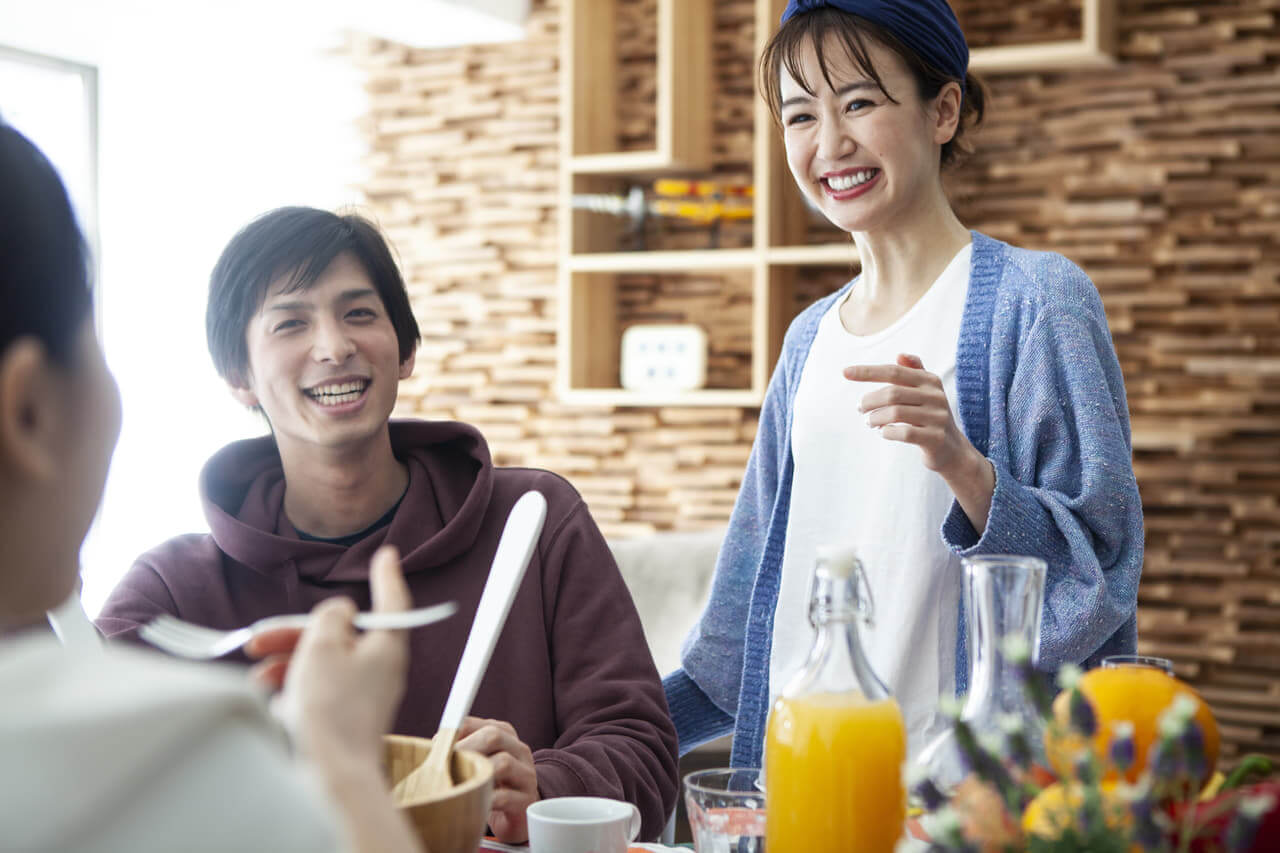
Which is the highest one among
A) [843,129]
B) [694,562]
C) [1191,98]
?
[1191,98]

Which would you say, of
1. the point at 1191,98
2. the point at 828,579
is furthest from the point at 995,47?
the point at 828,579

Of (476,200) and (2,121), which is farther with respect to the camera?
(476,200)

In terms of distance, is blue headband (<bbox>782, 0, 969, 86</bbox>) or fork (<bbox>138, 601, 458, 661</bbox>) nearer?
fork (<bbox>138, 601, 458, 661</bbox>)

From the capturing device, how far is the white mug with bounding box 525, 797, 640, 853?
3.11 ft

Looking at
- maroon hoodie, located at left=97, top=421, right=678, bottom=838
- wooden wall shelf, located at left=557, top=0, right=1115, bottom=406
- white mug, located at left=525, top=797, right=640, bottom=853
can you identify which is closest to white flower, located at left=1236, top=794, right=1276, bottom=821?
white mug, located at left=525, top=797, right=640, bottom=853

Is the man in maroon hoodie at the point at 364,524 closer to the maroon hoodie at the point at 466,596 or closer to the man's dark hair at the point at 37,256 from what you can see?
the maroon hoodie at the point at 466,596

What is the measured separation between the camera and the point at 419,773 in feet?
2.97

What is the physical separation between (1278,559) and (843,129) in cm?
171

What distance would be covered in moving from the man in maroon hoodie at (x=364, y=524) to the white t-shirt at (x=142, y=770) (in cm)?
94

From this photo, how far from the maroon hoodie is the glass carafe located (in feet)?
1.87

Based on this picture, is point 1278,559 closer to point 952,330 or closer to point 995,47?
point 995,47

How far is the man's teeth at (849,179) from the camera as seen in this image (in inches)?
64.1

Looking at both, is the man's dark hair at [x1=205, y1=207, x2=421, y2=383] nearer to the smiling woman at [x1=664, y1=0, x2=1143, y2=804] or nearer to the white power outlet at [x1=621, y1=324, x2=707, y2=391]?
the smiling woman at [x1=664, y1=0, x2=1143, y2=804]

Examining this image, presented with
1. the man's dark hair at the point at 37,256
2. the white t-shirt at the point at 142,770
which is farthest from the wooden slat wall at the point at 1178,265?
the white t-shirt at the point at 142,770
